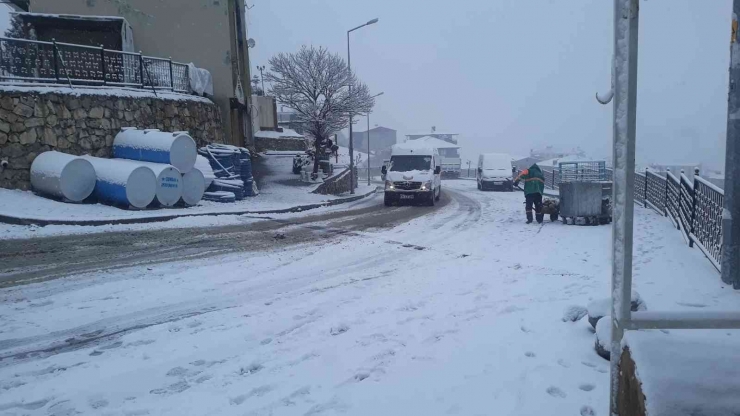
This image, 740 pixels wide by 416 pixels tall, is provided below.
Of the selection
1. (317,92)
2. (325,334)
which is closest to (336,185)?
(317,92)

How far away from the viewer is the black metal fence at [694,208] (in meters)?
7.31

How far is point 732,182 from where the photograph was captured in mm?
5695

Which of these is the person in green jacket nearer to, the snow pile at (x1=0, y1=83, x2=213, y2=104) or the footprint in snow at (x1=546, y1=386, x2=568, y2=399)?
the footprint in snow at (x1=546, y1=386, x2=568, y2=399)

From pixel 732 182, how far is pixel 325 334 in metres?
5.32

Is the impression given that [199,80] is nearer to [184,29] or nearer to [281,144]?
[184,29]

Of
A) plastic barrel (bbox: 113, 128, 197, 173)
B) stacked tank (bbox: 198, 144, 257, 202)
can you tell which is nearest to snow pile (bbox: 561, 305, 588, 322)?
plastic barrel (bbox: 113, 128, 197, 173)

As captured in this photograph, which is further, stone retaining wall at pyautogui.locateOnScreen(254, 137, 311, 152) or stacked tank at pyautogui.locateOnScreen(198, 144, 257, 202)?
stone retaining wall at pyautogui.locateOnScreen(254, 137, 311, 152)

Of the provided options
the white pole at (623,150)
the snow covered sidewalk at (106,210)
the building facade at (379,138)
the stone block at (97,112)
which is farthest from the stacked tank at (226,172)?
the building facade at (379,138)

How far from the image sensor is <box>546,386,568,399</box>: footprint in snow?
3449 mm

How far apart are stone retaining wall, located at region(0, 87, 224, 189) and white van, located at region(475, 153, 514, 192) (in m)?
19.5

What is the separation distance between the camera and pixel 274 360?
4.14 m

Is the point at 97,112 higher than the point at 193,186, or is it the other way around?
the point at 97,112

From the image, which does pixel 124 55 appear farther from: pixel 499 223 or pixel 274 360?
pixel 274 360

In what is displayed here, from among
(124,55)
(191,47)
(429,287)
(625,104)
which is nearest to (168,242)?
(429,287)
